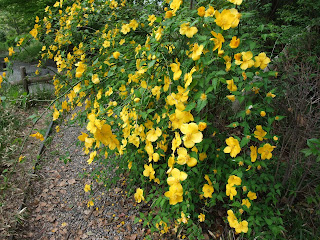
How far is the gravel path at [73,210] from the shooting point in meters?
2.17

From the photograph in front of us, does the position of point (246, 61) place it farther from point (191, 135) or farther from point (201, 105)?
point (191, 135)

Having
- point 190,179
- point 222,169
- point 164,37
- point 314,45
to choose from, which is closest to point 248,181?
point 222,169

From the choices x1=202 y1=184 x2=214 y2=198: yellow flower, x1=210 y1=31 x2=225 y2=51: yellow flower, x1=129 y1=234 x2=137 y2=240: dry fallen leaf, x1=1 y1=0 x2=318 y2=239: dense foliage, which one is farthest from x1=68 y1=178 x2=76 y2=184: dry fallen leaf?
x1=210 y1=31 x2=225 y2=51: yellow flower

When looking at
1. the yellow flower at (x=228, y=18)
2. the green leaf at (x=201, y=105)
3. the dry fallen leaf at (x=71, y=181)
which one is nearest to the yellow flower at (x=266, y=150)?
the green leaf at (x=201, y=105)

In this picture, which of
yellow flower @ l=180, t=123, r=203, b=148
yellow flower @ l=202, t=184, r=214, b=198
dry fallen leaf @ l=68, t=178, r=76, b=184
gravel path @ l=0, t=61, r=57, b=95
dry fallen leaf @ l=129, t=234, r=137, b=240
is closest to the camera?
yellow flower @ l=180, t=123, r=203, b=148

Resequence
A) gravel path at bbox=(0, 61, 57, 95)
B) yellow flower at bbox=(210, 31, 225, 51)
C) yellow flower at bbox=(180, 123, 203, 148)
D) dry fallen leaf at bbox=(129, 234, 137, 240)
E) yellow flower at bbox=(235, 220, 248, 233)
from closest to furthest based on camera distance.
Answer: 1. yellow flower at bbox=(180, 123, 203, 148)
2. yellow flower at bbox=(210, 31, 225, 51)
3. yellow flower at bbox=(235, 220, 248, 233)
4. dry fallen leaf at bbox=(129, 234, 137, 240)
5. gravel path at bbox=(0, 61, 57, 95)

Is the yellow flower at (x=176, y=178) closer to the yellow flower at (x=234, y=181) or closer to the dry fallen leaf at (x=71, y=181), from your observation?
the yellow flower at (x=234, y=181)

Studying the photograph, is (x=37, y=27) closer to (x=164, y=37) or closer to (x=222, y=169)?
(x=164, y=37)

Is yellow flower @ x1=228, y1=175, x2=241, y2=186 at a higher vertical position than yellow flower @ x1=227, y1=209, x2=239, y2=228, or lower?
higher

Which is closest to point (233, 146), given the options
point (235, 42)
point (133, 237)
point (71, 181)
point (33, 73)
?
point (235, 42)

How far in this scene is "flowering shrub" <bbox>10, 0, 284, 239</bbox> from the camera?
0.99m

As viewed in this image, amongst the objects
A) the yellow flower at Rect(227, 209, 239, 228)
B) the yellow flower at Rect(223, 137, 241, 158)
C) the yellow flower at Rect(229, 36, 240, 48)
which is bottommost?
the yellow flower at Rect(227, 209, 239, 228)

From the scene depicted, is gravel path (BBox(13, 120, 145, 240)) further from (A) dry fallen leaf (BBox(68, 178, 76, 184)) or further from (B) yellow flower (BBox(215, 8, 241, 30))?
(B) yellow flower (BBox(215, 8, 241, 30))

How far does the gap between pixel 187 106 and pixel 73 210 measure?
78.8 inches
